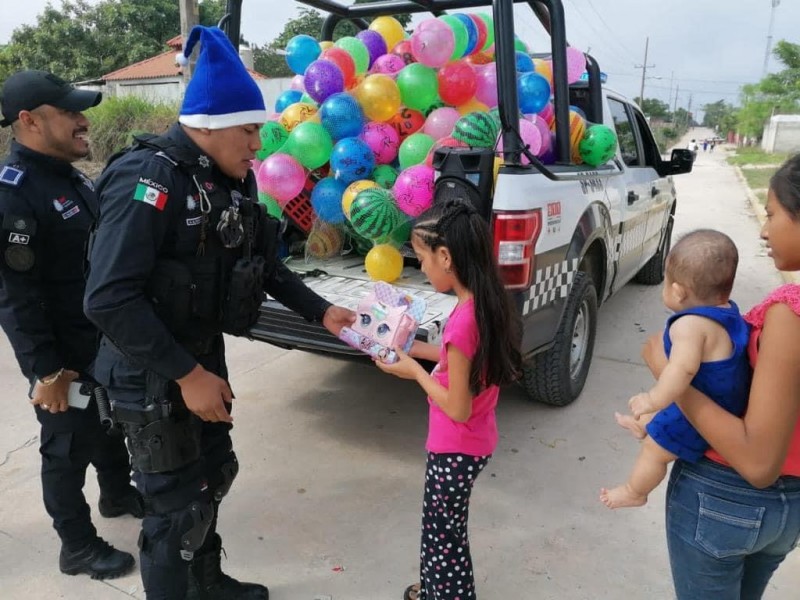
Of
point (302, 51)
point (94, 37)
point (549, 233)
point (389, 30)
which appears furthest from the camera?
point (94, 37)

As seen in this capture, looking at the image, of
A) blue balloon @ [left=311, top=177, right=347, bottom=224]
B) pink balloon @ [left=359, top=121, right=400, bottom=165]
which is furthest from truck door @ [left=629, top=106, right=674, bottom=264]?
blue balloon @ [left=311, top=177, right=347, bottom=224]

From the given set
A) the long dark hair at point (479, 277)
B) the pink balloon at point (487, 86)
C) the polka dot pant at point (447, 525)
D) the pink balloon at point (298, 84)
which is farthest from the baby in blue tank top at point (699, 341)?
the pink balloon at point (298, 84)

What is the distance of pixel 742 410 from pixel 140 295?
143 cm

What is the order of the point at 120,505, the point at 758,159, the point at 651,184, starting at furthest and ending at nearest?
1. the point at 758,159
2. the point at 651,184
3. the point at 120,505

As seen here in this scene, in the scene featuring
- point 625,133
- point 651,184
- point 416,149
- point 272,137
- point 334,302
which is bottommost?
point 334,302

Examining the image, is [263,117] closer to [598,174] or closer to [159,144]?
[159,144]

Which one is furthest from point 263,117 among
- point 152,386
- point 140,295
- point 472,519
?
point 472,519

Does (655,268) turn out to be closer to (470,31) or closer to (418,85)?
(470,31)

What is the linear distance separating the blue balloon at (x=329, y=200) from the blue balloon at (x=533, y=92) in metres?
1.14

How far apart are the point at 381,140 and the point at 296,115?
0.66m

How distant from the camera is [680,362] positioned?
119cm

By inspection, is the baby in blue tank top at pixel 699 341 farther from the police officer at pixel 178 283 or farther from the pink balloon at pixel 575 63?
the pink balloon at pixel 575 63

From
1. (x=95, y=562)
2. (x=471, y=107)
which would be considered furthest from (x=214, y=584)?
(x=471, y=107)

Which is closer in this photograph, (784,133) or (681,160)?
(681,160)
